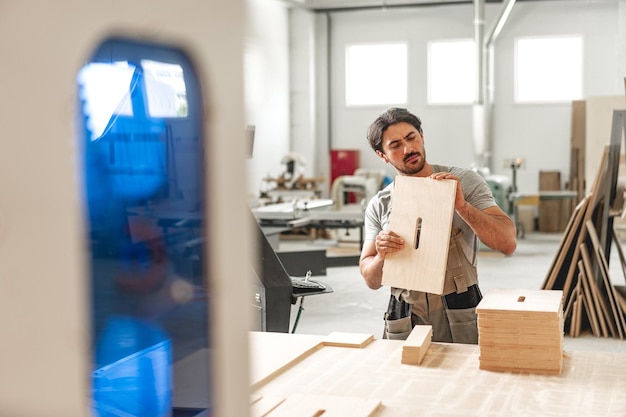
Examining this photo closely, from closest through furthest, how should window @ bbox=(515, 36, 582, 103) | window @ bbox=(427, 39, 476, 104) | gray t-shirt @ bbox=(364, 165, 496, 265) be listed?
gray t-shirt @ bbox=(364, 165, 496, 265), window @ bbox=(515, 36, 582, 103), window @ bbox=(427, 39, 476, 104)

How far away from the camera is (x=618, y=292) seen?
4.80 metres

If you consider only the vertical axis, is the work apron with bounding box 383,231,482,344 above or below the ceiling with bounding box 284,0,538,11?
below

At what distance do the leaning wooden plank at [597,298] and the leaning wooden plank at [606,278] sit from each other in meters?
0.04

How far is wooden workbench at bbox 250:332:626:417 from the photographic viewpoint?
4.67ft

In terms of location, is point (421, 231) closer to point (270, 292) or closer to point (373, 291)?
point (270, 292)

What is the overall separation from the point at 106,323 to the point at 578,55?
10.5 meters

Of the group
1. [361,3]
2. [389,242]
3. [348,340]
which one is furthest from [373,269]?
[361,3]

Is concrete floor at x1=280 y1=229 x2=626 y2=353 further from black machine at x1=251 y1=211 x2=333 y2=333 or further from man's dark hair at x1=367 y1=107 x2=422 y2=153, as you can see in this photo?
man's dark hair at x1=367 y1=107 x2=422 y2=153

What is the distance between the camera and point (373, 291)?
6.25m

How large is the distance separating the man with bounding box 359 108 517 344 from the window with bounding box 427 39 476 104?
8.58 metres

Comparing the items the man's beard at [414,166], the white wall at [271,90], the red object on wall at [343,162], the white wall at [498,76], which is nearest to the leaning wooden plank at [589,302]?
the man's beard at [414,166]

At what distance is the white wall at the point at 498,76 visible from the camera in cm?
1000

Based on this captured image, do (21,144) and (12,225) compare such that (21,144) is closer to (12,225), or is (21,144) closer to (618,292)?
(12,225)

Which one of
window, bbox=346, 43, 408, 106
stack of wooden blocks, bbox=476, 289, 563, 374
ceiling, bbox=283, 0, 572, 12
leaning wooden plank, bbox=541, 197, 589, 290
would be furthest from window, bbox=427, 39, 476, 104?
stack of wooden blocks, bbox=476, 289, 563, 374
